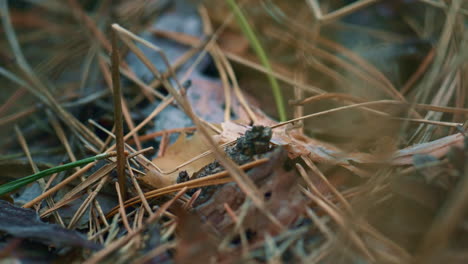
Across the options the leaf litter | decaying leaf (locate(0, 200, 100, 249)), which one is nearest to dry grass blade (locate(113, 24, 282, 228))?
the leaf litter

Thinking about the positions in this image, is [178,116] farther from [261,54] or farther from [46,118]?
[46,118]

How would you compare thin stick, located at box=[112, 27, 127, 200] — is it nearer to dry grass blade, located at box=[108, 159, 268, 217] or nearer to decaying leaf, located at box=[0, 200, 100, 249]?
dry grass blade, located at box=[108, 159, 268, 217]

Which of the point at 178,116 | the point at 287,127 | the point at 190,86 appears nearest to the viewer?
the point at 287,127

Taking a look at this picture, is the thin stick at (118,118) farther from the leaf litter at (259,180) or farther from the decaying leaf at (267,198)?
the decaying leaf at (267,198)

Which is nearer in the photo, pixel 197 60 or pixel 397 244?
pixel 397 244

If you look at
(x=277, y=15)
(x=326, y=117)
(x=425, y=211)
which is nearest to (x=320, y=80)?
(x=326, y=117)

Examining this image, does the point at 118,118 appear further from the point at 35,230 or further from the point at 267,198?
the point at 267,198

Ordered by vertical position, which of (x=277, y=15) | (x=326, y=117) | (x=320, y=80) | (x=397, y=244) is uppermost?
(x=277, y=15)
